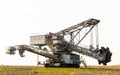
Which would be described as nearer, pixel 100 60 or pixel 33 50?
pixel 100 60

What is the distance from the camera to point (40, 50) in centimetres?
9238

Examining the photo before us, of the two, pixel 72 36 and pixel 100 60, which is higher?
pixel 72 36

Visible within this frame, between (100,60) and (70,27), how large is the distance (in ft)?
37.8

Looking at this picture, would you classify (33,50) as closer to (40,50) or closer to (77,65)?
(40,50)

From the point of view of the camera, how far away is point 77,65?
88812 mm

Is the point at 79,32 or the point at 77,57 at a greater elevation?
the point at 79,32

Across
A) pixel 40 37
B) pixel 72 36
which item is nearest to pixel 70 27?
pixel 72 36

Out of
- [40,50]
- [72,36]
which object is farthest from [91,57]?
[40,50]

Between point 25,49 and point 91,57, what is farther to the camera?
point 25,49

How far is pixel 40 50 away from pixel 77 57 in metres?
9.80

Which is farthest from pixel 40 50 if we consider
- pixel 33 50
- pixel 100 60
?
pixel 100 60

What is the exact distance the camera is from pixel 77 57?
8938 centimetres

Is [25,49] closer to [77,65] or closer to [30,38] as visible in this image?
[30,38]

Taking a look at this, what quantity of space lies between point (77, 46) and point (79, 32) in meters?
3.78
